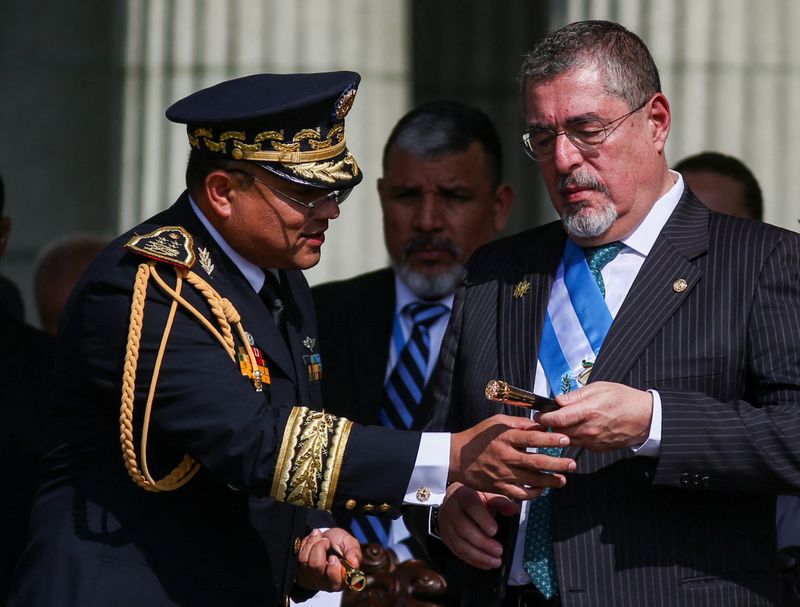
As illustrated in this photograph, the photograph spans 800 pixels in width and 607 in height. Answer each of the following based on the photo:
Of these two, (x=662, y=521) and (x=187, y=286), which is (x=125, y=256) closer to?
(x=187, y=286)

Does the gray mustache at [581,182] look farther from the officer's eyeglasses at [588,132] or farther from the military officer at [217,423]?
the military officer at [217,423]

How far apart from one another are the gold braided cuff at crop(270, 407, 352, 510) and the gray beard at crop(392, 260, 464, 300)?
1.62 metres

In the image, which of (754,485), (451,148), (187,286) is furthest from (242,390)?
(451,148)

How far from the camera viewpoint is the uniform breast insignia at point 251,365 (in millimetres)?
3076

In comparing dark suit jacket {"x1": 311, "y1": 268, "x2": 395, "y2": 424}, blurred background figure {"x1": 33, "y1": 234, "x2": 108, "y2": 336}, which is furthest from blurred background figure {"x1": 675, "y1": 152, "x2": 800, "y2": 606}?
blurred background figure {"x1": 33, "y1": 234, "x2": 108, "y2": 336}

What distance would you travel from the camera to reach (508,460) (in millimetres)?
2912

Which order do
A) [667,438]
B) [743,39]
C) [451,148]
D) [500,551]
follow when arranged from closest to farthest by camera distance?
[667,438] < [500,551] < [451,148] < [743,39]

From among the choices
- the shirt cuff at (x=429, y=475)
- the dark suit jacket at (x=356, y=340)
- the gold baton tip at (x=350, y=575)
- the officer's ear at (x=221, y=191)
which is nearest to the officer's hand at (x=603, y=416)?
the shirt cuff at (x=429, y=475)

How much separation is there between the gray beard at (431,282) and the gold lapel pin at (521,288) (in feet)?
3.85

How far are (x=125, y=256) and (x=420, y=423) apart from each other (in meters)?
1.45

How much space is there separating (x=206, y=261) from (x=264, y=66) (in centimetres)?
320

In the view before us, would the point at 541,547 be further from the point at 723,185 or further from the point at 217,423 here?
the point at 723,185

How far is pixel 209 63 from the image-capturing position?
629 cm

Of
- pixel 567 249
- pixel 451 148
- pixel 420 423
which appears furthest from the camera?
pixel 451 148
